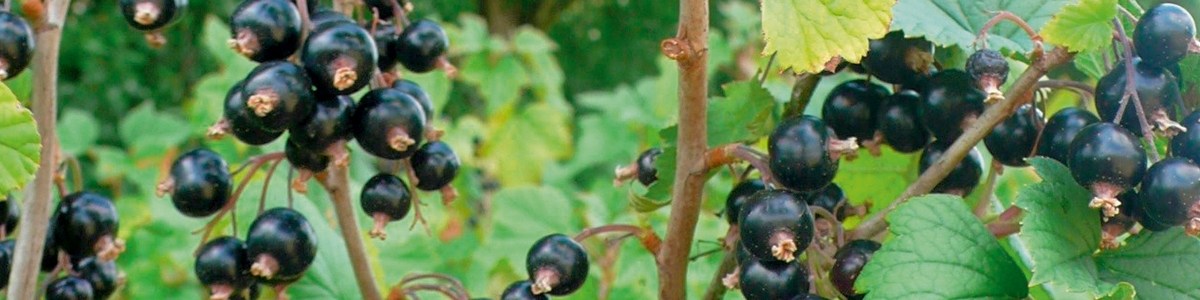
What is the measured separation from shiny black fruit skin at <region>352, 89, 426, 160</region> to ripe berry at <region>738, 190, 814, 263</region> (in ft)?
0.82

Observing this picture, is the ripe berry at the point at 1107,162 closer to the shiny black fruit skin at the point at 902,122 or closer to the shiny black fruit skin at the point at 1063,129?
the shiny black fruit skin at the point at 1063,129

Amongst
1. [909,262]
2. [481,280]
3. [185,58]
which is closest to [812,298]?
[909,262]

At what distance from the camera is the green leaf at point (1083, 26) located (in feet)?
2.47

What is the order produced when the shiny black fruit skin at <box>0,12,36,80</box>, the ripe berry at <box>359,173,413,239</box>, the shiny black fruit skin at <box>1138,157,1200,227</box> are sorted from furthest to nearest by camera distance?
the ripe berry at <box>359,173,413,239</box>, the shiny black fruit skin at <box>0,12,36,80</box>, the shiny black fruit skin at <box>1138,157,1200,227</box>

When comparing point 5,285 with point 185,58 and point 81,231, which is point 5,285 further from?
point 185,58

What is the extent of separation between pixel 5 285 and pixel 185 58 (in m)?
4.00

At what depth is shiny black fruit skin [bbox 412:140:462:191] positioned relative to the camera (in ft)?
3.20

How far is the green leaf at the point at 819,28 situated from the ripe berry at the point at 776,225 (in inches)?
3.3

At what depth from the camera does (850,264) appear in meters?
0.79

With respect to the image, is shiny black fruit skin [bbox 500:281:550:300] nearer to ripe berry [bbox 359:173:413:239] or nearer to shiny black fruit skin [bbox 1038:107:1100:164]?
ripe berry [bbox 359:173:413:239]

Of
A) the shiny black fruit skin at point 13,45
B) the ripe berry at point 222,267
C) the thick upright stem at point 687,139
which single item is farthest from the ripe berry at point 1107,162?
the shiny black fruit skin at point 13,45

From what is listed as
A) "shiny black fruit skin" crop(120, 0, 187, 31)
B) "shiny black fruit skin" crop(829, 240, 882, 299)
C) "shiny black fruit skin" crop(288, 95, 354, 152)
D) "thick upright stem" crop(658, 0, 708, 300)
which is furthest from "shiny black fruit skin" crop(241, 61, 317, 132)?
"shiny black fruit skin" crop(829, 240, 882, 299)

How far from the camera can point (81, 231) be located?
97cm

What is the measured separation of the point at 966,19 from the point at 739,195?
0.23 metres
